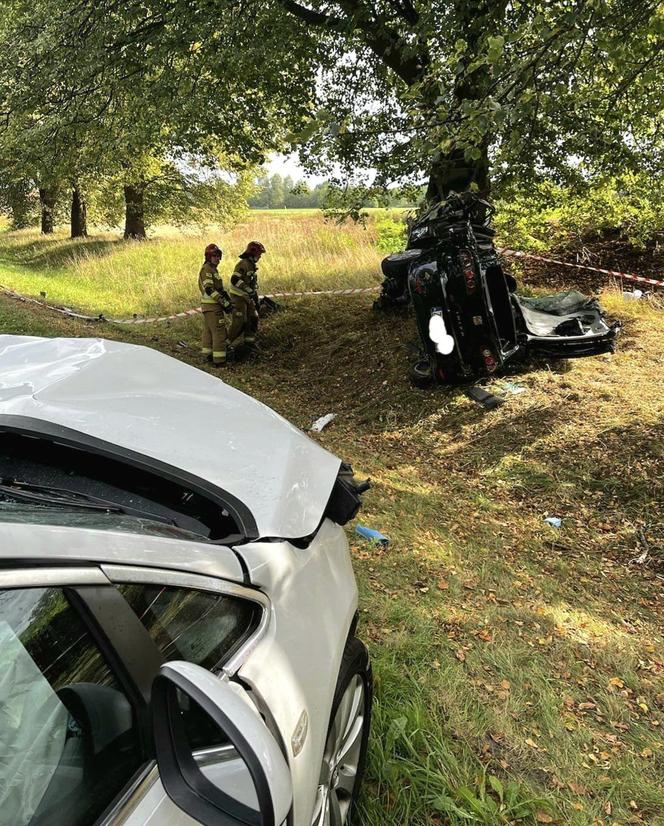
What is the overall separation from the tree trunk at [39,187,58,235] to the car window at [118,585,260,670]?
28079 millimetres

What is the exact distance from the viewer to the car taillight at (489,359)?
257 inches

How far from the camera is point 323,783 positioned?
1.62 meters

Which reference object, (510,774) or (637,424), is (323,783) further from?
(637,424)

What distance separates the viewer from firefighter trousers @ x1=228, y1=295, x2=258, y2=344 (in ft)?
31.2

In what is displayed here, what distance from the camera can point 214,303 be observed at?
9008 millimetres

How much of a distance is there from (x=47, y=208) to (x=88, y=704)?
31480 millimetres

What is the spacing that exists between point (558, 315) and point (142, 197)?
1913 cm

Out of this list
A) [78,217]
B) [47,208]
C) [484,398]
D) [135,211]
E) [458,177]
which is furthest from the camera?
[47,208]

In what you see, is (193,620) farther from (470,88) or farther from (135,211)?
(135,211)

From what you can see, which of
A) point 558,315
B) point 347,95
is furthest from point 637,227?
point 347,95

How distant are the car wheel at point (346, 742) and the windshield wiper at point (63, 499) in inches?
30.5

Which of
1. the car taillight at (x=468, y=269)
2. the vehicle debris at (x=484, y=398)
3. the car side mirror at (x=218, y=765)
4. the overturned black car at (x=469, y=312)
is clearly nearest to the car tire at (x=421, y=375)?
the overturned black car at (x=469, y=312)

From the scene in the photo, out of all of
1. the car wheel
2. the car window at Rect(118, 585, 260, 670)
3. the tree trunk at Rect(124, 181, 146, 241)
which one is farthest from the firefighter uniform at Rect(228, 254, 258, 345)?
the tree trunk at Rect(124, 181, 146, 241)

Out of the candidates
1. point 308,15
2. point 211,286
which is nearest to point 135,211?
point 211,286
